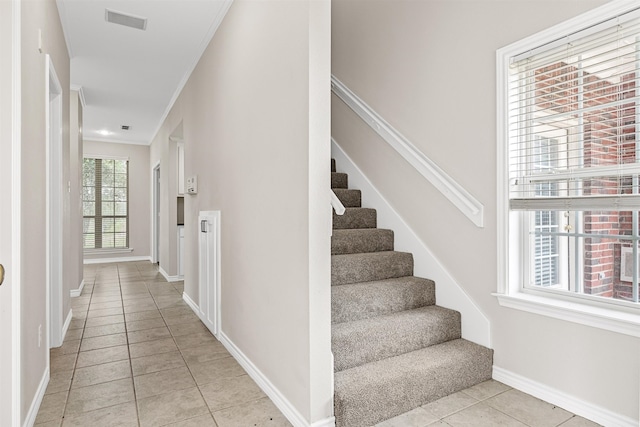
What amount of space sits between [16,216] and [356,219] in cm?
217

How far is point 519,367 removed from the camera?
2145 millimetres

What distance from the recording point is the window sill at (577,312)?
5.65 ft

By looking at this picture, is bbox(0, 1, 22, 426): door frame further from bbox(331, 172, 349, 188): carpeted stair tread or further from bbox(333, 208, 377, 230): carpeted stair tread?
bbox(331, 172, 349, 188): carpeted stair tread

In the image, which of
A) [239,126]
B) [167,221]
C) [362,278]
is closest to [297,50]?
[239,126]

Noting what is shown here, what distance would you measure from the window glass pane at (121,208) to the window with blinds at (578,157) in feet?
26.4

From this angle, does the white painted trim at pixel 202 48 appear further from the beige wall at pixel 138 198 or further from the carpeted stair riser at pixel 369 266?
the beige wall at pixel 138 198

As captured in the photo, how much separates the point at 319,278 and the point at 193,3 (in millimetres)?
2363

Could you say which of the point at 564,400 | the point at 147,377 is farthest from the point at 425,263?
the point at 147,377

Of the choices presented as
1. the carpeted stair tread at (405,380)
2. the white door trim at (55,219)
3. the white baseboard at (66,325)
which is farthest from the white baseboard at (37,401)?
the carpeted stair tread at (405,380)

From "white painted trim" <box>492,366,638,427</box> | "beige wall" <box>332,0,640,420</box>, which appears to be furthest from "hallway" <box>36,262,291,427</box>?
"beige wall" <box>332,0,640,420</box>

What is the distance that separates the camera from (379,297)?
2.43 m

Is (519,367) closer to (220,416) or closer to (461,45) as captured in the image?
(220,416)

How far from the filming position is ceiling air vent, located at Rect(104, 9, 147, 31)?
9.94 feet

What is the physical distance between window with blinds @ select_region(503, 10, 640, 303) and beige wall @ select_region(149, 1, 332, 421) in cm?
118
